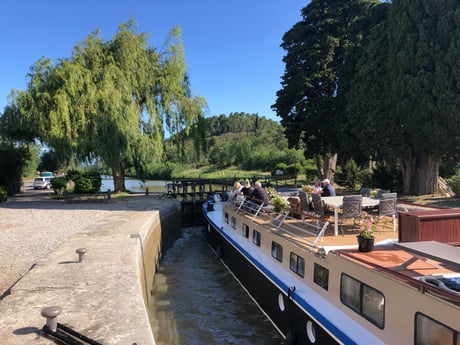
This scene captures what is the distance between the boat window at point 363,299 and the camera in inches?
213

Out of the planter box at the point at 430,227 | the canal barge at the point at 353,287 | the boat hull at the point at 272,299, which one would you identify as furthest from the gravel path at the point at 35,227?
the planter box at the point at 430,227

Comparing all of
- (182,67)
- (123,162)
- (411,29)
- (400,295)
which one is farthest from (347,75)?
(400,295)

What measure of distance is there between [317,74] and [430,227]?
26099 mm

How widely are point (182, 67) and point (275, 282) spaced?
20715 mm

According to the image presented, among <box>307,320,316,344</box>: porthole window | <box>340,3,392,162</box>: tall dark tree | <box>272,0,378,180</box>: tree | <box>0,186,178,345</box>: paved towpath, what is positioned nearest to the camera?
<box>0,186,178,345</box>: paved towpath

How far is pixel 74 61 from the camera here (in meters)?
23.5

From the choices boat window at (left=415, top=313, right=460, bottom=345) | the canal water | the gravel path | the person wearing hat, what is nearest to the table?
the person wearing hat

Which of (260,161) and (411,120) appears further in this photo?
(260,161)

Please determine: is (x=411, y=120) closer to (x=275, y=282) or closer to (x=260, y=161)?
(x=275, y=282)

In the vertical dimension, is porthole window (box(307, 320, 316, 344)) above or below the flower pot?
below

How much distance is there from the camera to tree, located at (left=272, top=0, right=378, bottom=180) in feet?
98.0

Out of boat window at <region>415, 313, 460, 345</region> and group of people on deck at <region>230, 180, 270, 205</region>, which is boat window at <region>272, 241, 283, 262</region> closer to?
group of people on deck at <region>230, 180, 270, 205</region>

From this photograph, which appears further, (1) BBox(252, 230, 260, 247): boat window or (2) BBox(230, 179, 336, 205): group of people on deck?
(2) BBox(230, 179, 336, 205): group of people on deck

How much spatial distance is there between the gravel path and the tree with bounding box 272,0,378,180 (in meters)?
16.4
